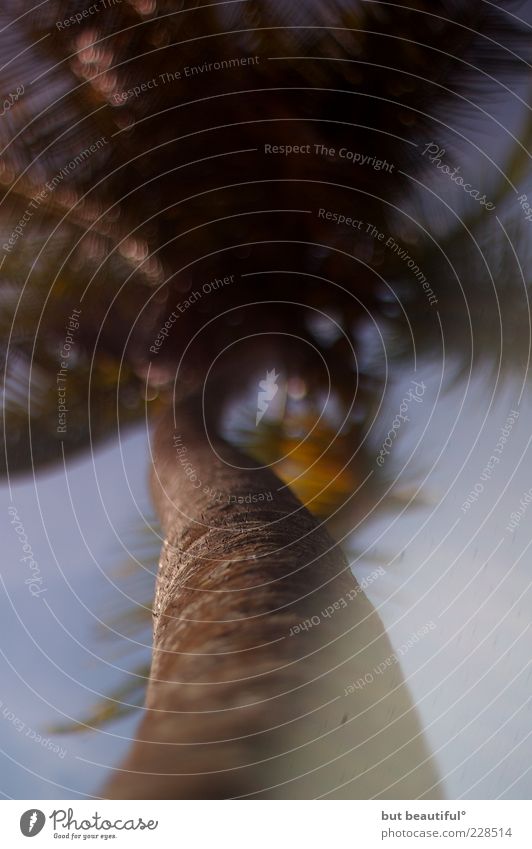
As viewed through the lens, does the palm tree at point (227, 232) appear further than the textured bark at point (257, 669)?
Yes

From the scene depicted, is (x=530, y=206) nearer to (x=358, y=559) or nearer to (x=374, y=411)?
(x=374, y=411)
